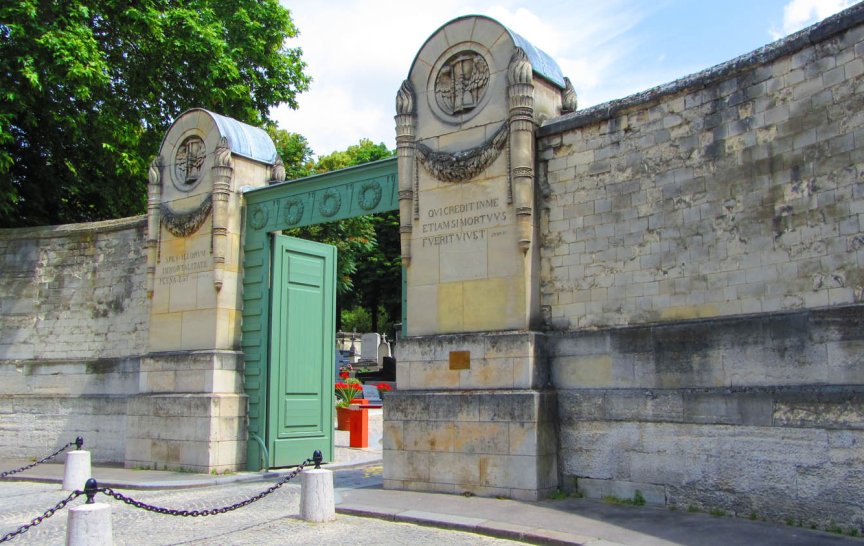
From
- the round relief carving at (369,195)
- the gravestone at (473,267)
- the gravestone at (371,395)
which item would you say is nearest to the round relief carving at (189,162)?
the round relief carving at (369,195)

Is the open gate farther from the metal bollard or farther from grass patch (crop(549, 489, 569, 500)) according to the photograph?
grass patch (crop(549, 489, 569, 500))

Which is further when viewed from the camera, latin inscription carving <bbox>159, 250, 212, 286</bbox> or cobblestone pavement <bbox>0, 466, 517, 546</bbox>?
latin inscription carving <bbox>159, 250, 212, 286</bbox>

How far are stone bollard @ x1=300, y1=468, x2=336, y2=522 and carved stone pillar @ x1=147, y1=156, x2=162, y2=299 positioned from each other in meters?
6.72

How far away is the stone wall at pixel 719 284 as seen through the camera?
6914 millimetres

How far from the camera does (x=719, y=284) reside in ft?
25.8

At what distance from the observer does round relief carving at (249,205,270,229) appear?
1256 cm

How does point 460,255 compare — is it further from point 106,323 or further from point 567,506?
point 106,323

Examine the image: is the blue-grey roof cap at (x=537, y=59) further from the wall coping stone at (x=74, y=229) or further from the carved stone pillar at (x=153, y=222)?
the wall coping stone at (x=74, y=229)

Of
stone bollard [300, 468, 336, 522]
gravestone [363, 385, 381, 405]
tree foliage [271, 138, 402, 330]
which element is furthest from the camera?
tree foliage [271, 138, 402, 330]

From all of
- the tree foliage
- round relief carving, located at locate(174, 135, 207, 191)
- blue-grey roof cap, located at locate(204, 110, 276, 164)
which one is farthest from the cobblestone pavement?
the tree foliage

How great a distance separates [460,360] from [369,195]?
3161 millimetres

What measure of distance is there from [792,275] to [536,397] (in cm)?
288

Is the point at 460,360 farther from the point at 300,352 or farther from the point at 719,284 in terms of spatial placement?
the point at 300,352

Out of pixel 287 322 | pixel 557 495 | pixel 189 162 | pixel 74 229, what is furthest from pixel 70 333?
pixel 557 495
